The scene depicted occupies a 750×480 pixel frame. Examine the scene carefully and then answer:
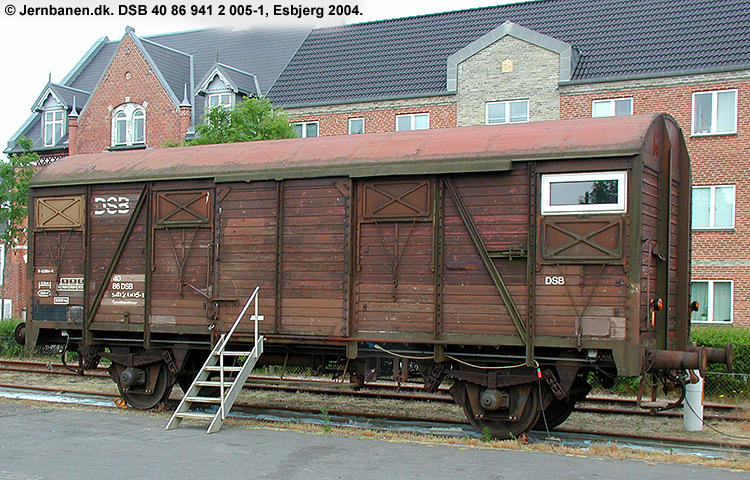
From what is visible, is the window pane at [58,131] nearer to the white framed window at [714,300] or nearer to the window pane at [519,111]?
the window pane at [519,111]

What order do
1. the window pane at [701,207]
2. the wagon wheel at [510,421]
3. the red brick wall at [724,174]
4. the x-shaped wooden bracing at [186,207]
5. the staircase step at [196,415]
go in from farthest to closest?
the window pane at [701,207] < the red brick wall at [724,174] < the x-shaped wooden bracing at [186,207] < the staircase step at [196,415] < the wagon wheel at [510,421]

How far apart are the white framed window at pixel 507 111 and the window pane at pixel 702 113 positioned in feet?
16.0

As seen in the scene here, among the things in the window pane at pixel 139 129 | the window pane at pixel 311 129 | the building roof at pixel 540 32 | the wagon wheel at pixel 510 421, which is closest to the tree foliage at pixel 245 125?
the window pane at pixel 311 129

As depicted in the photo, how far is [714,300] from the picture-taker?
74.2 ft

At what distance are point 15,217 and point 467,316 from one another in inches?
763

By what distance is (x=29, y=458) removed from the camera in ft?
28.8

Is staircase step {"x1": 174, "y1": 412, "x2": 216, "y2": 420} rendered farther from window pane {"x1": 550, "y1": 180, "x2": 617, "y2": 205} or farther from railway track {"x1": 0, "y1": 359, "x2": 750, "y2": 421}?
window pane {"x1": 550, "y1": 180, "x2": 617, "y2": 205}

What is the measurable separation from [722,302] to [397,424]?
1469cm

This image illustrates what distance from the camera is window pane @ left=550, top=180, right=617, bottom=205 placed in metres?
9.56

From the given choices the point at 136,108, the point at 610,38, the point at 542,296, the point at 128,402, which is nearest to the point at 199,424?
the point at 128,402

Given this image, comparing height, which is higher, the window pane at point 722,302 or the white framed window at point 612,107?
the white framed window at point 612,107

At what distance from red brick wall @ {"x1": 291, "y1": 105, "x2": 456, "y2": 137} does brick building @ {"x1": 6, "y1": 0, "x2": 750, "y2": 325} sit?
0.04 metres

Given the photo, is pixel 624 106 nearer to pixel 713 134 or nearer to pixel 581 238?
pixel 713 134

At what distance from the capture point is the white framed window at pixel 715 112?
22.7m
